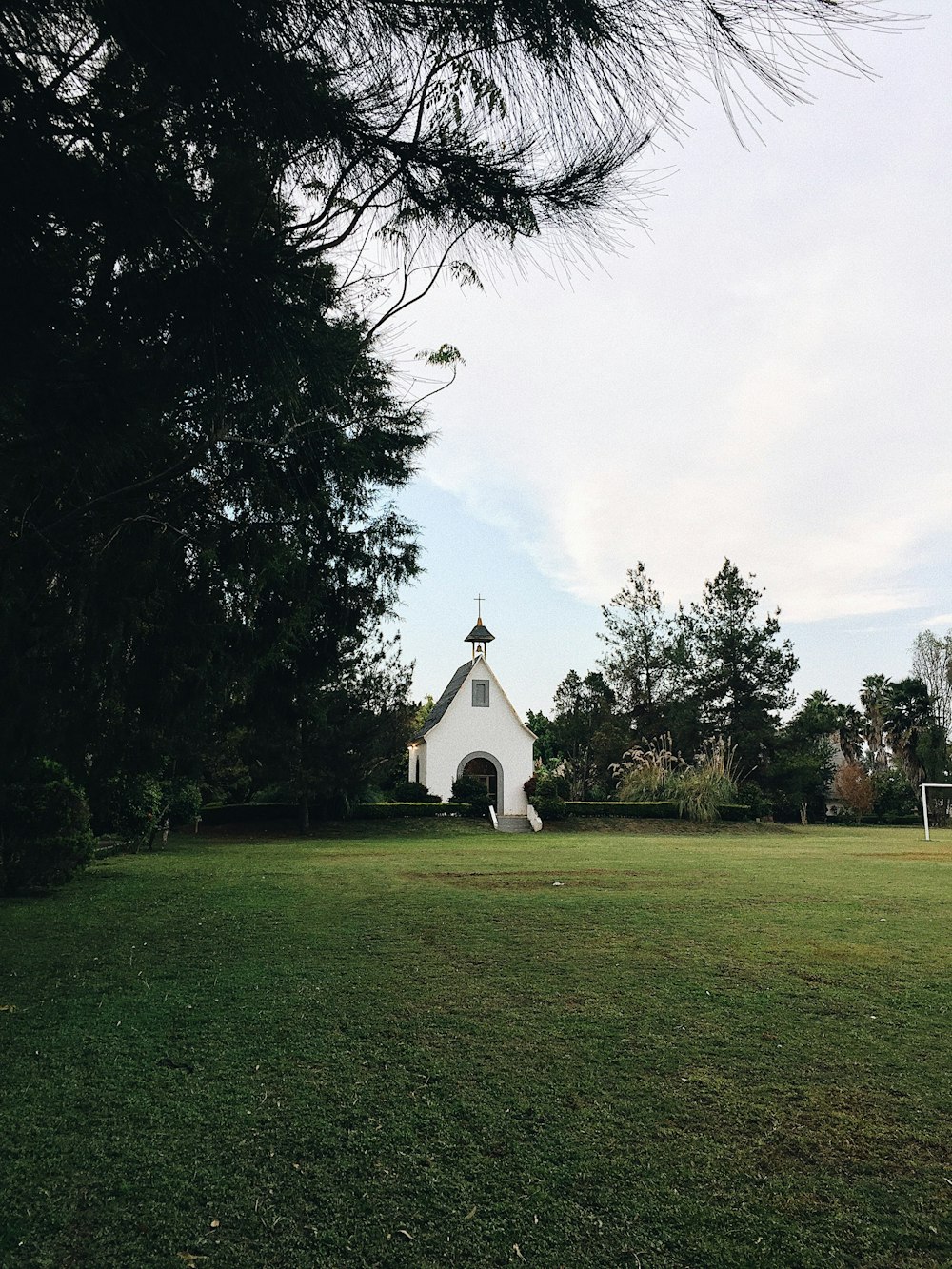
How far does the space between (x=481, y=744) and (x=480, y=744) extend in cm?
6

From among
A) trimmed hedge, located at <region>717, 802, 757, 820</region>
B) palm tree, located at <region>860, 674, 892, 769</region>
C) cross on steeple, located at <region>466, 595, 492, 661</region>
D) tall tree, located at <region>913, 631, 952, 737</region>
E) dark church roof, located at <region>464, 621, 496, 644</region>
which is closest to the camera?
trimmed hedge, located at <region>717, 802, 757, 820</region>

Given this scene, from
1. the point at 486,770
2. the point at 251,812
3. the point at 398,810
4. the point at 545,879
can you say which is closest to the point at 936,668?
the point at 486,770

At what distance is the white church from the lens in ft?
99.0

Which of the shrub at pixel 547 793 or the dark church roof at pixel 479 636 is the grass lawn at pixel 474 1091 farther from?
the dark church roof at pixel 479 636

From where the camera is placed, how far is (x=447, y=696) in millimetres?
32750

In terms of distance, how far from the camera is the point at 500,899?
873cm

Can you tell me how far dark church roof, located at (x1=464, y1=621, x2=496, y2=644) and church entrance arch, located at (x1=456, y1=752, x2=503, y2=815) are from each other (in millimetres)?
4851

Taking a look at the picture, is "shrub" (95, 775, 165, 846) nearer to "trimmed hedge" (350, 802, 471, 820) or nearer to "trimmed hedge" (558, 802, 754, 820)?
"trimmed hedge" (350, 802, 471, 820)

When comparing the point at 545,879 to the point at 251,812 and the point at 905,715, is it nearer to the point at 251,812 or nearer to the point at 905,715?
the point at 251,812

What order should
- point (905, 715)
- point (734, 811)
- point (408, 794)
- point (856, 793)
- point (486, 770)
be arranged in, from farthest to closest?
1. point (905, 715)
2. point (856, 793)
3. point (486, 770)
4. point (408, 794)
5. point (734, 811)

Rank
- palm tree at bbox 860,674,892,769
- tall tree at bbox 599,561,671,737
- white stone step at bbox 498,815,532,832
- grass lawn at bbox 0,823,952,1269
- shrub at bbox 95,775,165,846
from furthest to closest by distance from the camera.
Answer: palm tree at bbox 860,674,892,769, tall tree at bbox 599,561,671,737, white stone step at bbox 498,815,532,832, shrub at bbox 95,775,165,846, grass lawn at bbox 0,823,952,1269

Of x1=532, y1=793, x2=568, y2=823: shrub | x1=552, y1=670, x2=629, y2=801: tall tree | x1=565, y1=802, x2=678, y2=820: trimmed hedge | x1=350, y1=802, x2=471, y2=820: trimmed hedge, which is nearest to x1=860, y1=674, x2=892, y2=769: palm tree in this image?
x1=552, y1=670, x2=629, y2=801: tall tree

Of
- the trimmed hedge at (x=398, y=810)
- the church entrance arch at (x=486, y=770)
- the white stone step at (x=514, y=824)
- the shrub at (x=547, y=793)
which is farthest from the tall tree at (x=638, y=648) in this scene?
the trimmed hedge at (x=398, y=810)

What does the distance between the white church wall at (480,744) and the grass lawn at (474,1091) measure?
2276 centimetres
